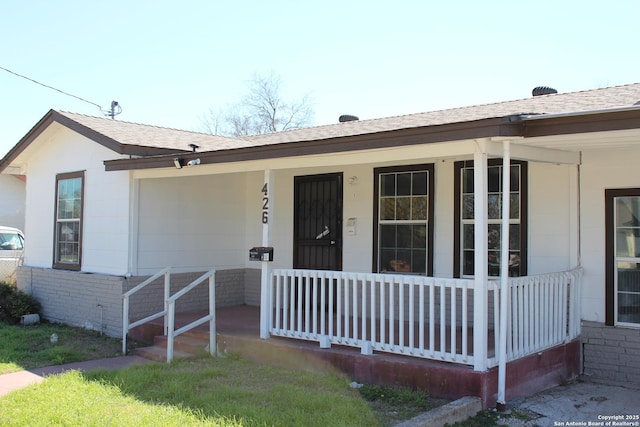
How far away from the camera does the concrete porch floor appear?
5676 mm

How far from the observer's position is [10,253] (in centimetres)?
1371

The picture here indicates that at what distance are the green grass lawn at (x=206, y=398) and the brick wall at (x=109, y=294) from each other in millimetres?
2067

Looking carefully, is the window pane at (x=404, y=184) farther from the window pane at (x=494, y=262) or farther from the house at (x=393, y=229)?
the window pane at (x=494, y=262)

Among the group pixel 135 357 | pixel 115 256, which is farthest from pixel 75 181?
pixel 135 357

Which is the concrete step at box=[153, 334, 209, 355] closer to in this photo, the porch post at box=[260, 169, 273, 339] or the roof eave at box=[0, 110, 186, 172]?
the porch post at box=[260, 169, 273, 339]

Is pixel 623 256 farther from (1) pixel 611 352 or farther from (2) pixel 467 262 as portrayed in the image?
(2) pixel 467 262

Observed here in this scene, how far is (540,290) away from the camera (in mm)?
6406

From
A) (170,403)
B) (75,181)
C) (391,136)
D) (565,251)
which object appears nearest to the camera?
(170,403)

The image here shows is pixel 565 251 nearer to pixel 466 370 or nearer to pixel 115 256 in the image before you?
pixel 466 370

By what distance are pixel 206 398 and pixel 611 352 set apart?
4.54 meters

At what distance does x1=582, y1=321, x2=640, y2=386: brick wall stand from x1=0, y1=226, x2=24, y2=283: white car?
35.4 feet

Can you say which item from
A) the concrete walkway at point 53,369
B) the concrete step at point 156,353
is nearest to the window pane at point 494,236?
the concrete step at point 156,353

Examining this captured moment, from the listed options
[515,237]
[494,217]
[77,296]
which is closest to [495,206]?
[494,217]

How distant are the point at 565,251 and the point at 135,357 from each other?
5.76 m
